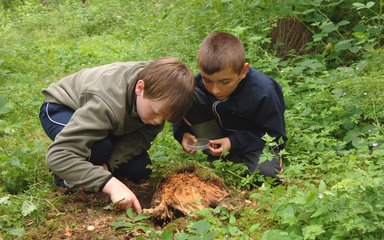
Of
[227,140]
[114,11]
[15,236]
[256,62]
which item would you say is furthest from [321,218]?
[114,11]

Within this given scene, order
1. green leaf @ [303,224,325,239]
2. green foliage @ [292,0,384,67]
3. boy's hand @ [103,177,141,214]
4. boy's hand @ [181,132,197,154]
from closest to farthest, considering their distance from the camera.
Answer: green leaf @ [303,224,325,239] < boy's hand @ [103,177,141,214] < boy's hand @ [181,132,197,154] < green foliage @ [292,0,384,67]

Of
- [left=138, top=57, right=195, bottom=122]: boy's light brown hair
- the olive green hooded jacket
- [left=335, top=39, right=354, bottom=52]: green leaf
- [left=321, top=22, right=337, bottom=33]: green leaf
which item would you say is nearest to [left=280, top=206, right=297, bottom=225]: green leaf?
[left=138, top=57, right=195, bottom=122]: boy's light brown hair

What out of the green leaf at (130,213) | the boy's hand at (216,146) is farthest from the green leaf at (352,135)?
the green leaf at (130,213)

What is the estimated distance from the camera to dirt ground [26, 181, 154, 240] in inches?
101

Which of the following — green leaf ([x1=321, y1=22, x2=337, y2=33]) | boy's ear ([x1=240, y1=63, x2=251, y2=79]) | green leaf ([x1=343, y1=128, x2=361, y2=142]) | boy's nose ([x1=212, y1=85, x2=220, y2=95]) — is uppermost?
boy's ear ([x1=240, y1=63, x2=251, y2=79])

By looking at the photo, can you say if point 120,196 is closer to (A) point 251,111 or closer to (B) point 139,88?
(B) point 139,88

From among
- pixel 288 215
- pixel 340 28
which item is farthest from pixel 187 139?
pixel 340 28

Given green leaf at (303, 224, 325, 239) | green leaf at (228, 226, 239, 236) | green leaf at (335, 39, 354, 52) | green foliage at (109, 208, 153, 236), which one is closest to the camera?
green leaf at (303, 224, 325, 239)

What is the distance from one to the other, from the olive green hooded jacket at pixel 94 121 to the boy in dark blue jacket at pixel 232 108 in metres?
0.48

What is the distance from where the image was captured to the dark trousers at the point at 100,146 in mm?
3023

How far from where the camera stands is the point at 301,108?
163 inches

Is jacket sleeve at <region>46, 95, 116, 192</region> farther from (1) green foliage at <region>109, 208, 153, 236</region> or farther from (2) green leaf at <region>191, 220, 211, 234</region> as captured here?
(2) green leaf at <region>191, 220, 211, 234</region>

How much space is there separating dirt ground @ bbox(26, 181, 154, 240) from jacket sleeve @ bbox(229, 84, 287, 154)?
741 mm

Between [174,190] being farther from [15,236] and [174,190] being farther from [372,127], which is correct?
[372,127]
